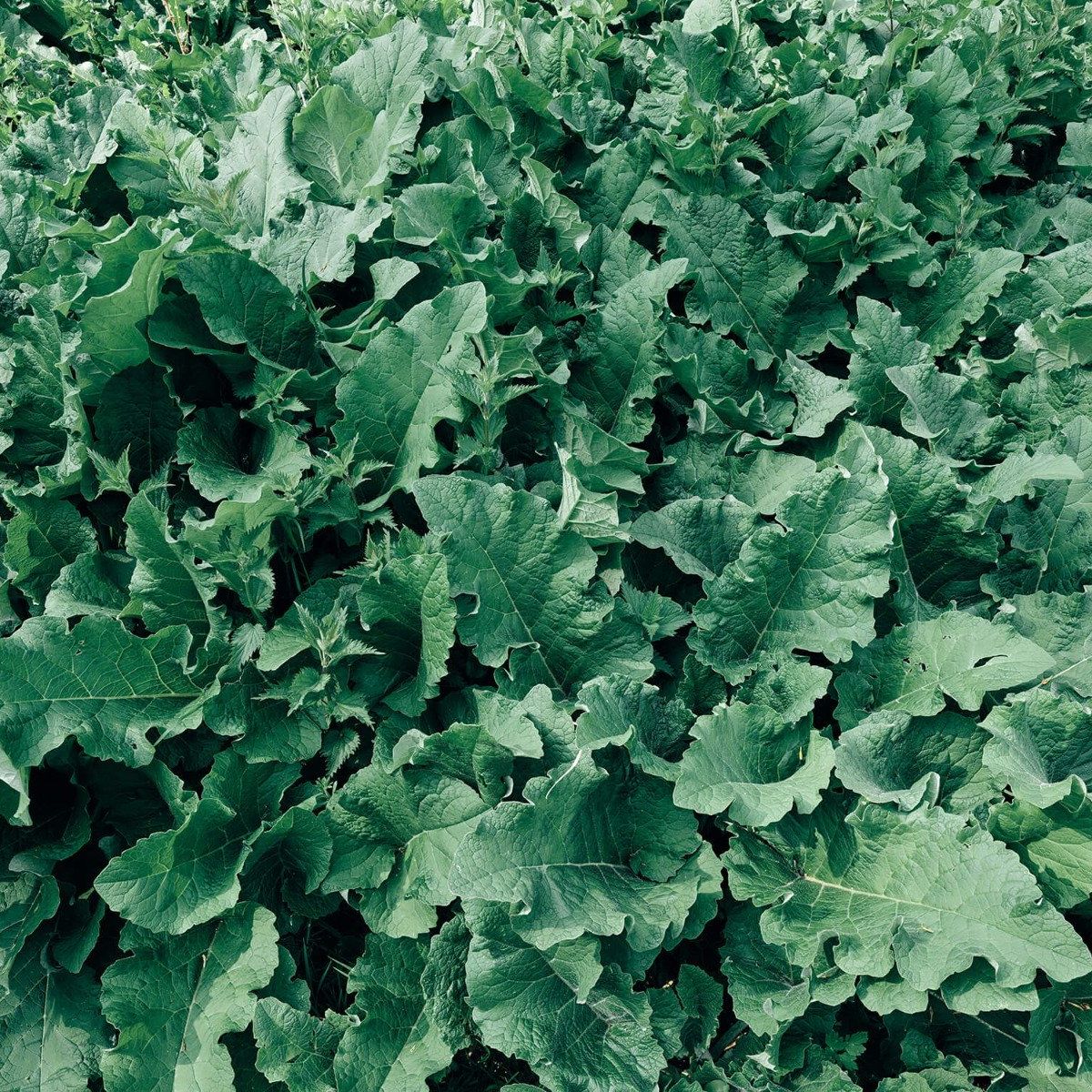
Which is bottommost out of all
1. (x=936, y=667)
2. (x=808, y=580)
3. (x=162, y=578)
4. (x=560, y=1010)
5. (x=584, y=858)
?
(x=560, y=1010)

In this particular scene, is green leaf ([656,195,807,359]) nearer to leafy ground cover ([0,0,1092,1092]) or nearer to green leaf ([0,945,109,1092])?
leafy ground cover ([0,0,1092,1092])

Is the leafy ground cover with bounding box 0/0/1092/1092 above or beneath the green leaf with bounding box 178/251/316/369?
A: beneath

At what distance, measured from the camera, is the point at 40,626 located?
249 cm

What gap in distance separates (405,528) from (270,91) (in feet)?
5.51

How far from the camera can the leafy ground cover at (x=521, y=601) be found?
239cm

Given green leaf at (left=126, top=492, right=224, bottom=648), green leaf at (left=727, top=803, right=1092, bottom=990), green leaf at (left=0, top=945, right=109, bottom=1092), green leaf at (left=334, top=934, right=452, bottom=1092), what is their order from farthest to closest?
green leaf at (left=126, top=492, right=224, bottom=648) < green leaf at (left=0, top=945, right=109, bottom=1092) < green leaf at (left=334, top=934, right=452, bottom=1092) < green leaf at (left=727, top=803, right=1092, bottom=990)

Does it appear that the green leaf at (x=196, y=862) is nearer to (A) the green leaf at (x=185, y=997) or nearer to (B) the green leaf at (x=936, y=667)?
(A) the green leaf at (x=185, y=997)

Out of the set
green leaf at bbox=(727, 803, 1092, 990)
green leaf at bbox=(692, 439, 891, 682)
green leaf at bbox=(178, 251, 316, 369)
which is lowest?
A: green leaf at bbox=(727, 803, 1092, 990)

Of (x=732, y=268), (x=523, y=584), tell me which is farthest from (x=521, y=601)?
(x=732, y=268)

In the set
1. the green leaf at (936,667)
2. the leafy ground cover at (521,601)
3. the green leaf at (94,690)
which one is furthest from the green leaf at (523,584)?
the green leaf at (94,690)

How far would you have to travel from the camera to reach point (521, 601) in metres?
2.76

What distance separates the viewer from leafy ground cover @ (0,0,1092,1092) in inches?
94.3

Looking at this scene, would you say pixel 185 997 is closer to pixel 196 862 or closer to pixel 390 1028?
pixel 196 862

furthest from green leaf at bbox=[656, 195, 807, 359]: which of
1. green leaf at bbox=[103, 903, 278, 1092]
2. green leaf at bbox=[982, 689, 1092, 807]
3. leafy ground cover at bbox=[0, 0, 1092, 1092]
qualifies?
green leaf at bbox=[103, 903, 278, 1092]
